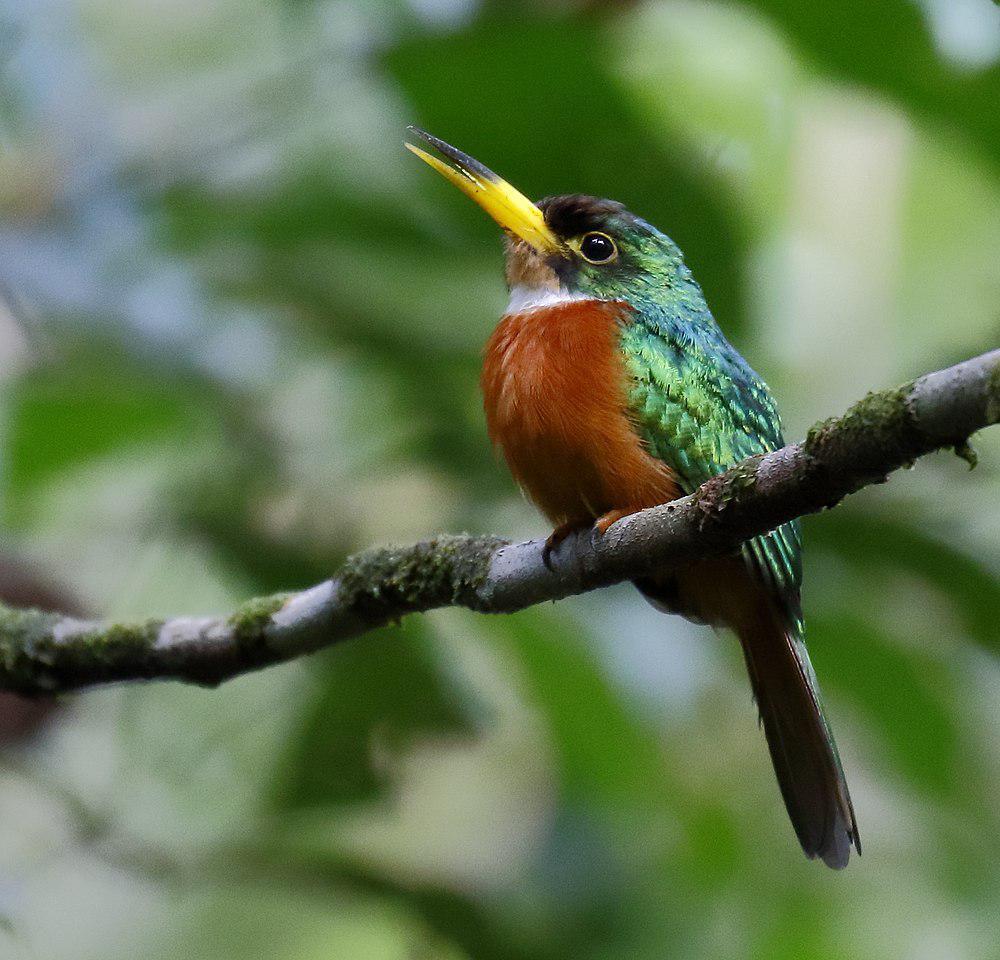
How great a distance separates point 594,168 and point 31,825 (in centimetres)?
257

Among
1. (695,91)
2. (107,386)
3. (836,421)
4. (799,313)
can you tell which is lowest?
(836,421)

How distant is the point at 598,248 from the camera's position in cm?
274

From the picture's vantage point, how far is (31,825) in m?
4.14

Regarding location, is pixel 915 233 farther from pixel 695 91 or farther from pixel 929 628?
pixel 929 628

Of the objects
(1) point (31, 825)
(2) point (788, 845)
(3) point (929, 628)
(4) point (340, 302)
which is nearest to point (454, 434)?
(4) point (340, 302)

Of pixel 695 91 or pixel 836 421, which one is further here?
pixel 695 91

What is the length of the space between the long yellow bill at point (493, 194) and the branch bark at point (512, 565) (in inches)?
30.1

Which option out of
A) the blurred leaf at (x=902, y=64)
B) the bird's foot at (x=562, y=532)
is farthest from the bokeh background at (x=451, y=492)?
the bird's foot at (x=562, y=532)

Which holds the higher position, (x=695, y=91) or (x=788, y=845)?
(x=695, y=91)

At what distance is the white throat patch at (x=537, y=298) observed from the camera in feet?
8.83

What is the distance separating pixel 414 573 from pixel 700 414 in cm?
57

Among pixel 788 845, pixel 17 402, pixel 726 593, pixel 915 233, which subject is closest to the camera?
pixel 726 593

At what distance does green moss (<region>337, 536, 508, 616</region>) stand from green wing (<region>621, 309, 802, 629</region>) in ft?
1.20

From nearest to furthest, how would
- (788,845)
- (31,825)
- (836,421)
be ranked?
(836,421) → (788,845) → (31,825)
